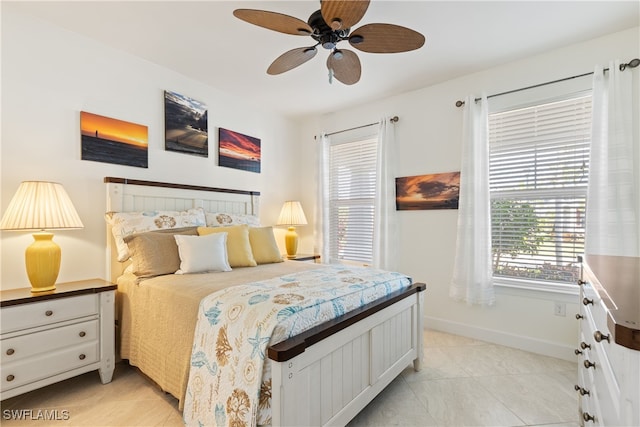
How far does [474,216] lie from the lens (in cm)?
286

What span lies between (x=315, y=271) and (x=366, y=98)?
235 cm

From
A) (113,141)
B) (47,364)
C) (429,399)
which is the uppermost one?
(113,141)

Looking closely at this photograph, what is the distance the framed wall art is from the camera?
293cm

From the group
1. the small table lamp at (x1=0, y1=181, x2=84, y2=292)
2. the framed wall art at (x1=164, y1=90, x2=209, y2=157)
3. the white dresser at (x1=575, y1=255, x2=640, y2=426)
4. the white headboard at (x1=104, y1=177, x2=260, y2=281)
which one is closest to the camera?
the white dresser at (x1=575, y1=255, x2=640, y2=426)

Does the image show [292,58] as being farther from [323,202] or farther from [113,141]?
[323,202]

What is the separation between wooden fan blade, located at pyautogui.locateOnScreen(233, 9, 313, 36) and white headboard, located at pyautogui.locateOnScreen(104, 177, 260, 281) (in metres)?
1.74

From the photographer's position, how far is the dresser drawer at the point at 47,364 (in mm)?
1705

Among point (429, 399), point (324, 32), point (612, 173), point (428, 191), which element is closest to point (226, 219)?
point (324, 32)

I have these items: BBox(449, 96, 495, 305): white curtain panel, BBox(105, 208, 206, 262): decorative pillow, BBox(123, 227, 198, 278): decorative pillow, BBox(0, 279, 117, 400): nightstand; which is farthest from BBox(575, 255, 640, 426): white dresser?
BBox(105, 208, 206, 262): decorative pillow

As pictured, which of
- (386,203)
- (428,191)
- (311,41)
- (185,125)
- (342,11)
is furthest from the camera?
(386,203)

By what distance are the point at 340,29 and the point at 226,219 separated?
6.90 feet

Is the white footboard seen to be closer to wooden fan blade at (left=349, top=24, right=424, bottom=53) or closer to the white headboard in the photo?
wooden fan blade at (left=349, top=24, right=424, bottom=53)

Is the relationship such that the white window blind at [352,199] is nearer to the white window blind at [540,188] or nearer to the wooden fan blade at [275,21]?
the white window blind at [540,188]

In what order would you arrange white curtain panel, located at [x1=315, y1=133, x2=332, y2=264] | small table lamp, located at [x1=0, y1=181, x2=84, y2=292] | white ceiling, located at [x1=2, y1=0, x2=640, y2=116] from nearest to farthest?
small table lamp, located at [x1=0, y1=181, x2=84, y2=292]
white ceiling, located at [x1=2, y1=0, x2=640, y2=116]
white curtain panel, located at [x1=315, y1=133, x2=332, y2=264]
